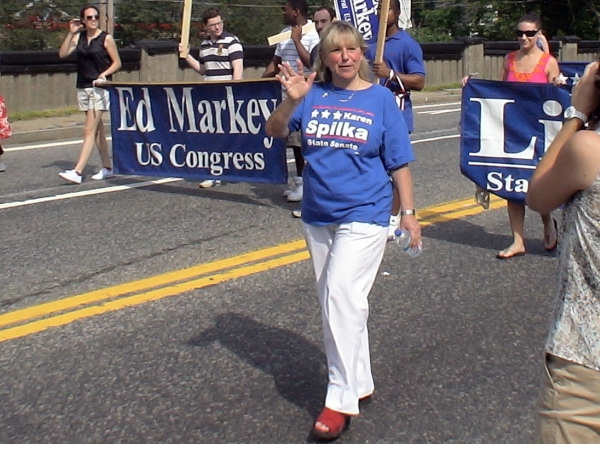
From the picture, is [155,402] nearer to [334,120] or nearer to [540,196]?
[334,120]

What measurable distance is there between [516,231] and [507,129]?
31.9 inches

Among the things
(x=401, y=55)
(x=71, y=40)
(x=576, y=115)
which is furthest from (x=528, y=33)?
(x=71, y=40)

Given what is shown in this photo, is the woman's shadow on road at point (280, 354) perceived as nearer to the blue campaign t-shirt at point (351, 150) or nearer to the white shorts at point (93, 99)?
the blue campaign t-shirt at point (351, 150)

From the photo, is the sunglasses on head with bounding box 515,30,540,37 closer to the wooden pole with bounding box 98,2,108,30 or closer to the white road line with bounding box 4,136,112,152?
the white road line with bounding box 4,136,112,152

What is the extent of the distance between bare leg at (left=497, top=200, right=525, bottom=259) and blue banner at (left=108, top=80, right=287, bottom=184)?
90.0 inches

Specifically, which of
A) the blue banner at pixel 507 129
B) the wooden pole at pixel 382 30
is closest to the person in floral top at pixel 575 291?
the wooden pole at pixel 382 30

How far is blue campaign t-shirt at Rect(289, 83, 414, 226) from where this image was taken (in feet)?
13.5

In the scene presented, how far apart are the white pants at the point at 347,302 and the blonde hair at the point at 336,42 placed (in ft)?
2.18

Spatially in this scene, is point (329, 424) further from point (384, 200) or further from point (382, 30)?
point (382, 30)

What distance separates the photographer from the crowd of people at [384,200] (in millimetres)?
2662

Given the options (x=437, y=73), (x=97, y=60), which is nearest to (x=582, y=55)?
(x=437, y=73)
